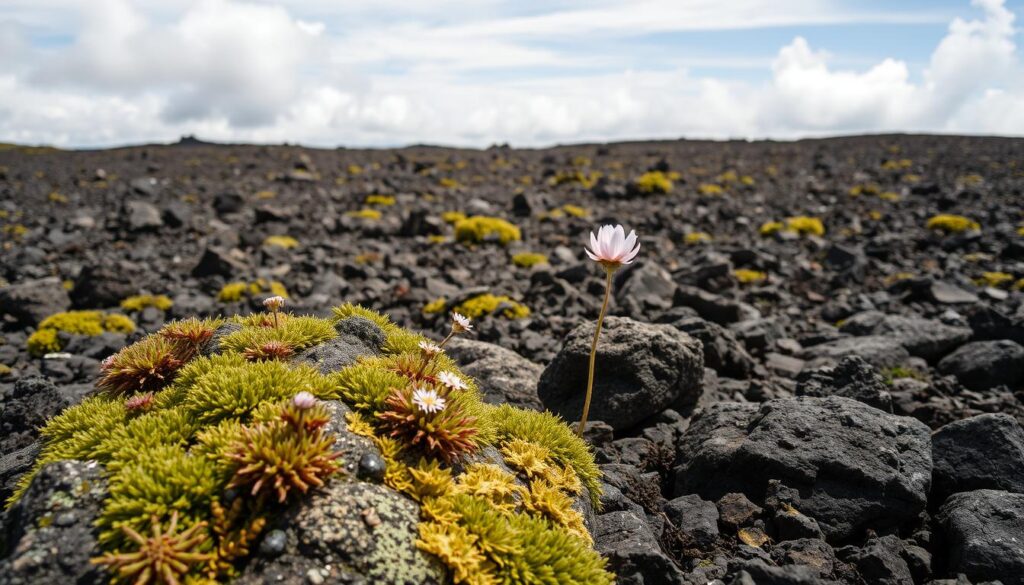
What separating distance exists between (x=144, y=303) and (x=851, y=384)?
14289 mm

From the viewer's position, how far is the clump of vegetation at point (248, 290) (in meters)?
14.6

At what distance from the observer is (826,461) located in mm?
6090

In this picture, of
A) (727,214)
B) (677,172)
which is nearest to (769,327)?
(727,214)

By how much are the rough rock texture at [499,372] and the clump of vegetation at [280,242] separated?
11.9m

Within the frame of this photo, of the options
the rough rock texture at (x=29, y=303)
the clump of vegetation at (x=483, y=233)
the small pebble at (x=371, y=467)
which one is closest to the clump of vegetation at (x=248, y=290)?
the rough rock texture at (x=29, y=303)

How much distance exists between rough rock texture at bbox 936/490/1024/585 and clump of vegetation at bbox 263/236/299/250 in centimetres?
1802

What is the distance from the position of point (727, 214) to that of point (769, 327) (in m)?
15.6

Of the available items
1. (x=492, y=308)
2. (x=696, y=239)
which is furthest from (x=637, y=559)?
(x=696, y=239)

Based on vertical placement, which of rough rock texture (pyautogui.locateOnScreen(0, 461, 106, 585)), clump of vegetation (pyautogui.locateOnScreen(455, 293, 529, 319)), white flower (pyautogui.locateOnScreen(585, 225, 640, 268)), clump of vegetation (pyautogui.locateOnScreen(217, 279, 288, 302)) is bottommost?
clump of vegetation (pyautogui.locateOnScreen(217, 279, 288, 302))

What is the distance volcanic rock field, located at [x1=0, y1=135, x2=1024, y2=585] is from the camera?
5238 mm

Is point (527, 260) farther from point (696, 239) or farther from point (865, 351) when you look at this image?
point (865, 351)

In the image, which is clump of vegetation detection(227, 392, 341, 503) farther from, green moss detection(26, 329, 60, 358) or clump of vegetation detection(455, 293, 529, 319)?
green moss detection(26, 329, 60, 358)

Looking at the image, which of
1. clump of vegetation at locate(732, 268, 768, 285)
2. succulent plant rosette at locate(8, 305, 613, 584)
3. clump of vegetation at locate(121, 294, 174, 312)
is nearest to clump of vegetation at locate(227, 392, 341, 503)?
succulent plant rosette at locate(8, 305, 613, 584)

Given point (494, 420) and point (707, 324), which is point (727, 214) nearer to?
point (707, 324)
